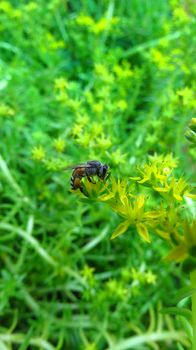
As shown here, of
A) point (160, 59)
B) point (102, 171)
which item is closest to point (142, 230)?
point (102, 171)

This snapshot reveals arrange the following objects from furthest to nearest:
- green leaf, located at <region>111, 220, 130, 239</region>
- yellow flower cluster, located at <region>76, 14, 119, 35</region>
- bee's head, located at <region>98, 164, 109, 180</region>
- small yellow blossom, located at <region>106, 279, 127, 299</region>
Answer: yellow flower cluster, located at <region>76, 14, 119, 35</region>, small yellow blossom, located at <region>106, 279, 127, 299</region>, bee's head, located at <region>98, 164, 109, 180</region>, green leaf, located at <region>111, 220, 130, 239</region>

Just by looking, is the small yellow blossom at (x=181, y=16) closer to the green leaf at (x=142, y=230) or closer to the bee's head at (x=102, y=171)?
the bee's head at (x=102, y=171)

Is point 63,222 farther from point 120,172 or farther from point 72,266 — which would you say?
point 120,172

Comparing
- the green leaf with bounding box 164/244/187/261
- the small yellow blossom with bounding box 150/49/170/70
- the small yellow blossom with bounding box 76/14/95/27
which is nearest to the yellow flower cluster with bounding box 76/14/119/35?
the small yellow blossom with bounding box 76/14/95/27

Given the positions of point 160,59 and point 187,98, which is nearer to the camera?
point 187,98

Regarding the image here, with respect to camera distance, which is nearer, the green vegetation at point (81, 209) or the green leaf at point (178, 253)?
the green leaf at point (178, 253)

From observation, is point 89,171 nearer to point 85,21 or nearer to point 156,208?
point 156,208

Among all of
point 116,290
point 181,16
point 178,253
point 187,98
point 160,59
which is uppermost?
point 181,16

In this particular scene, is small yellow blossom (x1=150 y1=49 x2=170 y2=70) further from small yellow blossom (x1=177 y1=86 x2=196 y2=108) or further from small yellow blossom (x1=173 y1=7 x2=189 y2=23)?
small yellow blossom (x1=177 y1=86 x2=196 y2=108)

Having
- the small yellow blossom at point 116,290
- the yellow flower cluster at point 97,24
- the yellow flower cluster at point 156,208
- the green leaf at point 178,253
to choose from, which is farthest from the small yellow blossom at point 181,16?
the green leaf at point 178,253

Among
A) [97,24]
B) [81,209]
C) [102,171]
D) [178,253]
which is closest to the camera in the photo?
[178,253]

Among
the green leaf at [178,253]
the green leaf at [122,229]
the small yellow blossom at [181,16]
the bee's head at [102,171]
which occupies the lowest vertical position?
the green leaf at [178,253]
